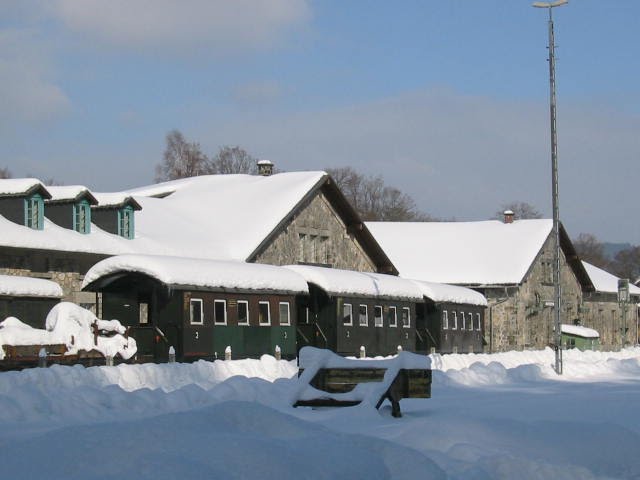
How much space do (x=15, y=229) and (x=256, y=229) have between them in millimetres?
11983

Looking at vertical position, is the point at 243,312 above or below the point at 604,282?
below

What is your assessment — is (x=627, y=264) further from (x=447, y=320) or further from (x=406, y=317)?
(x=406, y=317)

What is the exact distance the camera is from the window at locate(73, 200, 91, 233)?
116 ft

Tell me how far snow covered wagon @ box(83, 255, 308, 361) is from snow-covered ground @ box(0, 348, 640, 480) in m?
7.51

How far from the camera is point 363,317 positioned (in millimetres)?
39250

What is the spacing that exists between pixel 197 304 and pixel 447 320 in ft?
62.0

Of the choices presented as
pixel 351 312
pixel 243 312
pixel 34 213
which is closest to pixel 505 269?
pixel 351 312

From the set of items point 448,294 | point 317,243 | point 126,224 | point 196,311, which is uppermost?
point 126,224

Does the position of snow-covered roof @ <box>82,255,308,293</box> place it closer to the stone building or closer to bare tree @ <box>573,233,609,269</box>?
the stone building

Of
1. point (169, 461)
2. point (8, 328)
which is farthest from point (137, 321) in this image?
point (169, 461)

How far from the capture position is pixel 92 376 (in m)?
19.3

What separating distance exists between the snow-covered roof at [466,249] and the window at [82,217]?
1125 inches

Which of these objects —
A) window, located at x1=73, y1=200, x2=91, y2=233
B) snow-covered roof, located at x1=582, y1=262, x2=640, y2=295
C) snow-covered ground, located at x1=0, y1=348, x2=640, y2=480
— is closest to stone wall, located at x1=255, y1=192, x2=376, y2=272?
window, located at x1=73, y1=200, x2=91, y2=233

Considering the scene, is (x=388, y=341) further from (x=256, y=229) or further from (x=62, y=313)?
(x=62, y=313)
